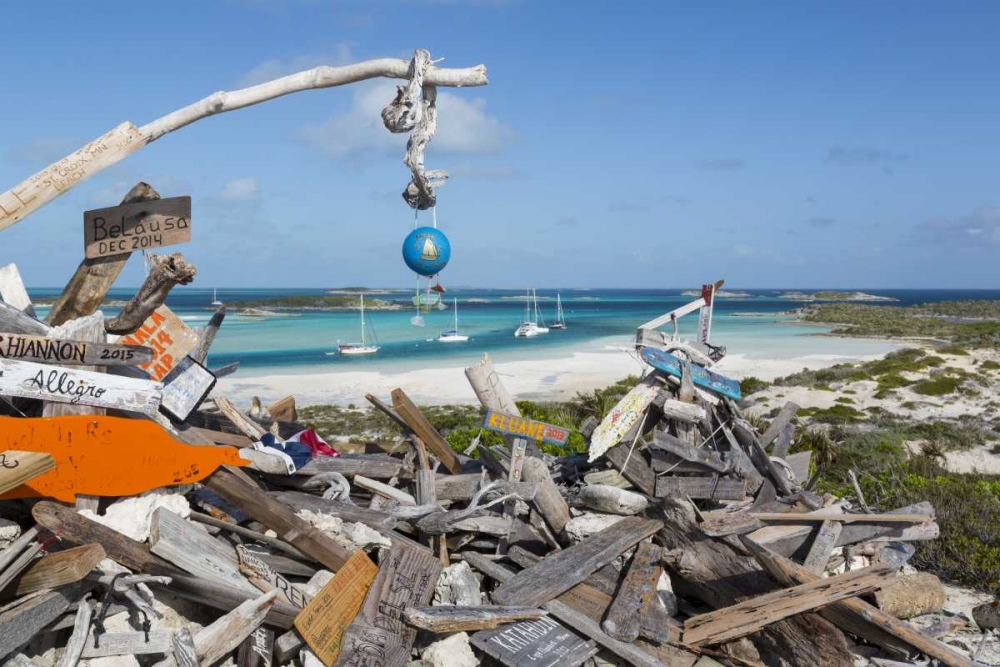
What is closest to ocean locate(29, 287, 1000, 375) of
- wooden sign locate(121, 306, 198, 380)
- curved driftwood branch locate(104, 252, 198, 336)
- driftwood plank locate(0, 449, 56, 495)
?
wooden sign locate(121, 306, 198, 380)

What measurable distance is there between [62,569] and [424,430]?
3.57 metres

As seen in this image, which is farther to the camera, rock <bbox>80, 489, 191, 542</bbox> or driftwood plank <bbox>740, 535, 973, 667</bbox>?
driftwood plank <bbox>740, 535, 973, 667</bbox>

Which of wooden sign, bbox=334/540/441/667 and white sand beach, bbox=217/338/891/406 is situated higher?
wooden sign, bbox=334/540/441/667

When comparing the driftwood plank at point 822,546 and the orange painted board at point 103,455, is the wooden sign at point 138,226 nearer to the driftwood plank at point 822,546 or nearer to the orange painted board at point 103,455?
the orange painted board at point 103,455

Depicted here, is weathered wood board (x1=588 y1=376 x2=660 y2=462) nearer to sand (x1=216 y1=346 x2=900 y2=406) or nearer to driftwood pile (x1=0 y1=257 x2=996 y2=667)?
driftwood pile (x1=0 y1=257 x2=996 y2=667)

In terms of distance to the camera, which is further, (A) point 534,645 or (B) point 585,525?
(B) point 585,525

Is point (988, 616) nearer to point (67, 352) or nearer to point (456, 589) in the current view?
point (456, 589)

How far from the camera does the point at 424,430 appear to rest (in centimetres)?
768

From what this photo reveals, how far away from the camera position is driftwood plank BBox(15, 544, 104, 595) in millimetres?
4832

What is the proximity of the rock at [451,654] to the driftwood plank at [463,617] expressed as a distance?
8 centimetres

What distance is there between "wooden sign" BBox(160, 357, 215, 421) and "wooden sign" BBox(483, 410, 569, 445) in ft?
8.20

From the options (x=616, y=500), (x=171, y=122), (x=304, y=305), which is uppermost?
(x=171, y=122)

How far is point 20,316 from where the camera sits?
18.6 feet

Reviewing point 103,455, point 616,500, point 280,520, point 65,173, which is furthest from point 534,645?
point 65,173
